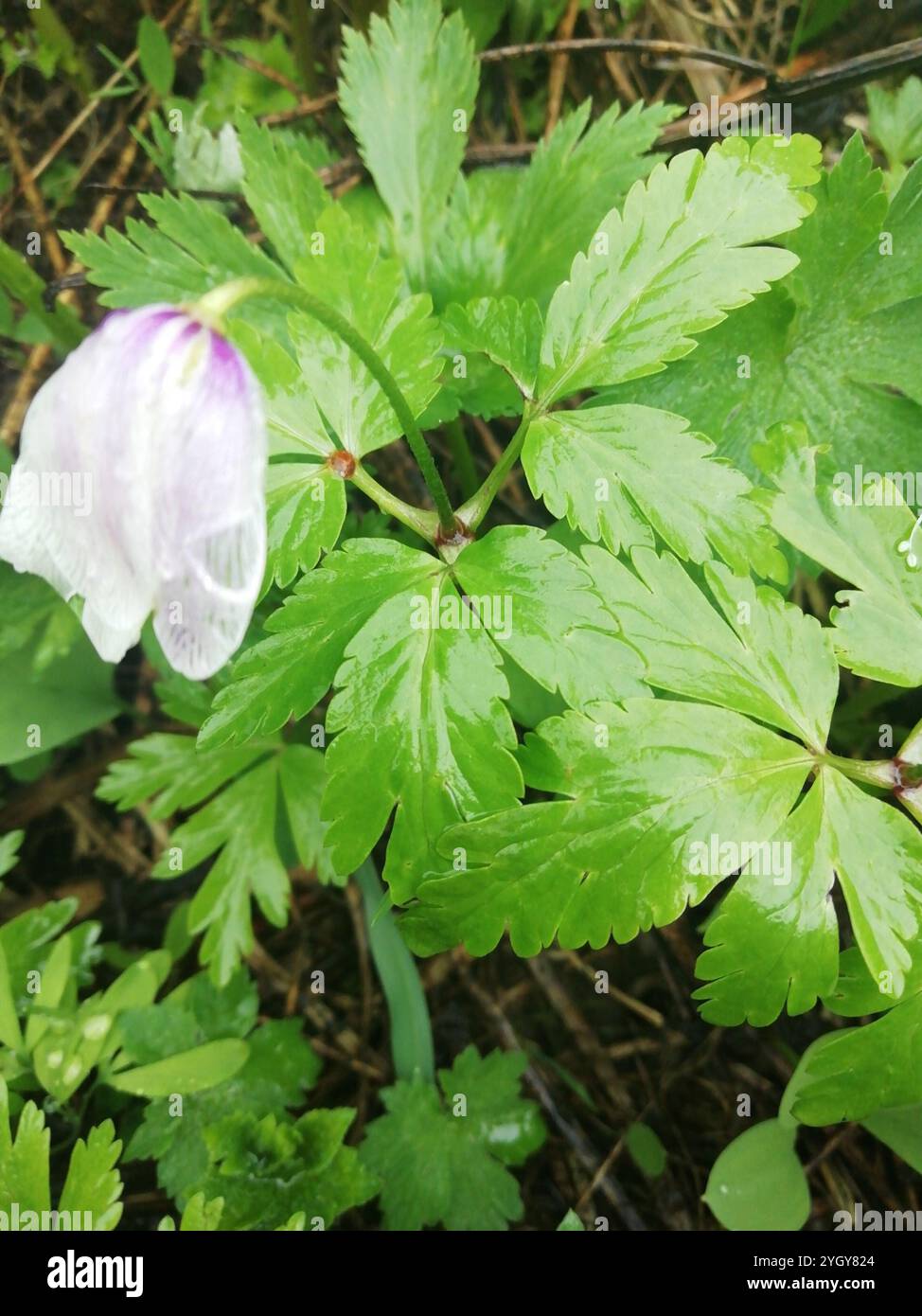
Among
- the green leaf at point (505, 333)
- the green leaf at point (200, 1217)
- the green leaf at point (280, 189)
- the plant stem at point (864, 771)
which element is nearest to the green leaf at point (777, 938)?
the plant stem at point (864, 771)

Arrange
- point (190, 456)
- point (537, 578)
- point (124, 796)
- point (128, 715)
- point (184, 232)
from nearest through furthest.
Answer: point (190, 456) < point (537, 578) < point (184, 232) < point (124, 796) < point (128, 715)

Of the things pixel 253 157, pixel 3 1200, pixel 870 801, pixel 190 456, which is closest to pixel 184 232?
pixel 253 157

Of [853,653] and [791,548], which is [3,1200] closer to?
[853,653]

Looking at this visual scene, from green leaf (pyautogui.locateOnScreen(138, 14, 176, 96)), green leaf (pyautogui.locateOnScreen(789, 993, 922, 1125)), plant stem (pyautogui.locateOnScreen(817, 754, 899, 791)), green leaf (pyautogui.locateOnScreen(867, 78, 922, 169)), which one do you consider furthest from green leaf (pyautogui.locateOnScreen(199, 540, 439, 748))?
green leaf (pyautogui.locateOnScreen(138, 14, 176, 96))

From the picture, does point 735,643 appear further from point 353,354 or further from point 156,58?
point 156,58

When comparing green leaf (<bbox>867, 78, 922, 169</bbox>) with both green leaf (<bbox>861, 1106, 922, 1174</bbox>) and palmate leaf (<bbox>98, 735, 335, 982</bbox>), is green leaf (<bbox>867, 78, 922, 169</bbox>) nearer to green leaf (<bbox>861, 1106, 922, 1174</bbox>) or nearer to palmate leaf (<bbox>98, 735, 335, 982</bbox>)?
palmate leaf (<bbox>98, 735, 335, 982</bbox>)

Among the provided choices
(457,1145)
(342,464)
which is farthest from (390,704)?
(457,1145)
